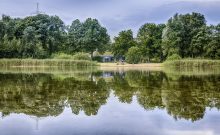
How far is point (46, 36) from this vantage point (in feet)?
273

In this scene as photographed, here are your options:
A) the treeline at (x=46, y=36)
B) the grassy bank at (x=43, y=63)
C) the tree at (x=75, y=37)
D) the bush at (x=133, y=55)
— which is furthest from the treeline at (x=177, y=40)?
the grassy bank at (x=43, y=63)

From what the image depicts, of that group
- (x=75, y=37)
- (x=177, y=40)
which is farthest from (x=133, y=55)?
(x=75, y=37)

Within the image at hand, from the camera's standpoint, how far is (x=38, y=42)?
259ft

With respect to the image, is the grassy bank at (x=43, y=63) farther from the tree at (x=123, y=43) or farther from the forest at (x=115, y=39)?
the tree at (x=123, y=43)

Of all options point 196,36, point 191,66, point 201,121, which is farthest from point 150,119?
point 196,36

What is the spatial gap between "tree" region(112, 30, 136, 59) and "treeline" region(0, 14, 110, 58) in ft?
17.8

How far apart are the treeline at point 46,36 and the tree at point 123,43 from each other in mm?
5414

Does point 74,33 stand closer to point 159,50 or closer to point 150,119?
point 159,50

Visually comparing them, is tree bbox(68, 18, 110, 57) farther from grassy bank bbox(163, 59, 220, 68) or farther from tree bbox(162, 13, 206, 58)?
grassy bank bbox(163, 59, 220, 68)

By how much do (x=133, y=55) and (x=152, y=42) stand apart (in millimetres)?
6958

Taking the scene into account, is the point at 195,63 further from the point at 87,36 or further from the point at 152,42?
the point at 87,36

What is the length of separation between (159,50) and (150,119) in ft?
227

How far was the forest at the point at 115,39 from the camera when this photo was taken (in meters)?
71.4

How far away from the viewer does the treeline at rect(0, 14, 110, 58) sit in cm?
7431
